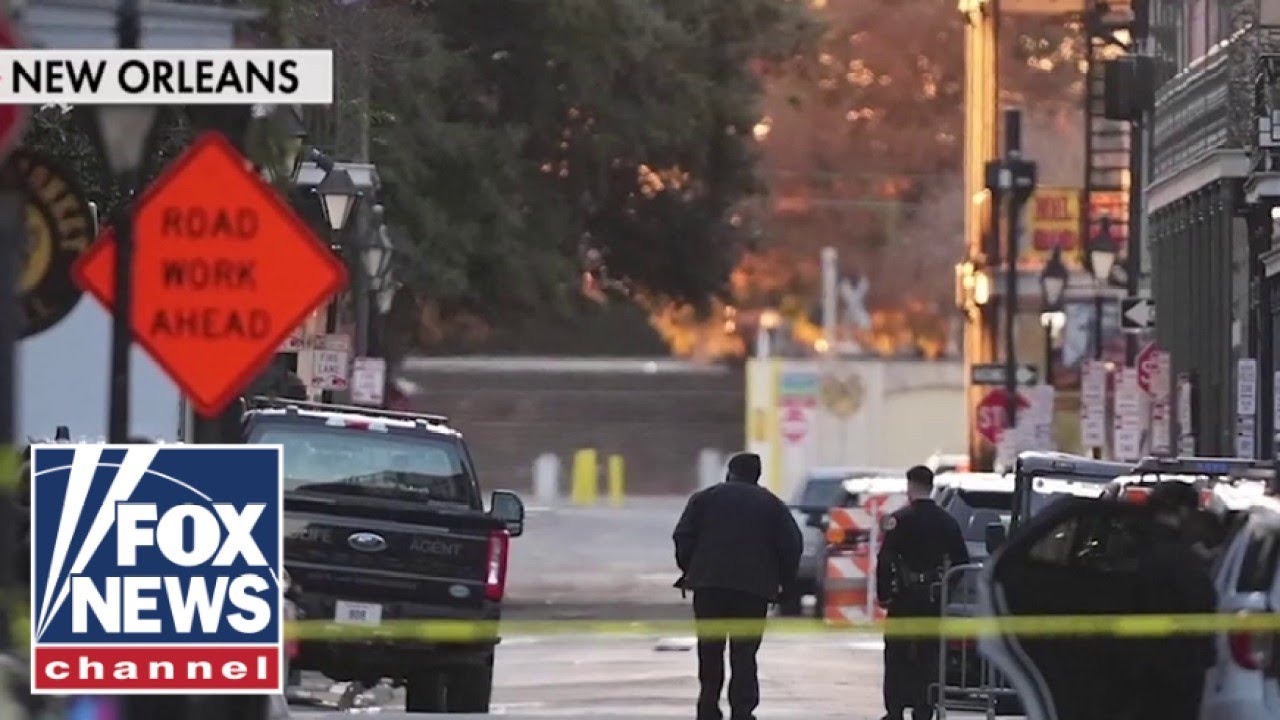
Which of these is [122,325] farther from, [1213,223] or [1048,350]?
[1048,350]

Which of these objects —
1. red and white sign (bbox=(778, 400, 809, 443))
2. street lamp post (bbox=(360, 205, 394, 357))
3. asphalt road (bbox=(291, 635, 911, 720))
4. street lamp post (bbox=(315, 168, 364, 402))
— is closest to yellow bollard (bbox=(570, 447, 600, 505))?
red and white sign (bbox=(778, 400, 809, 443))

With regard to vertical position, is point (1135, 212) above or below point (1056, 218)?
below

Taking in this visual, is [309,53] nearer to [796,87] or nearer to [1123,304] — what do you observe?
[1123,304]

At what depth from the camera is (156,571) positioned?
11.4 meters

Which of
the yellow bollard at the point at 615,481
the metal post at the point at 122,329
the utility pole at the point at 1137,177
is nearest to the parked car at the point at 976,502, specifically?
the utility pole at the point at 1137,177

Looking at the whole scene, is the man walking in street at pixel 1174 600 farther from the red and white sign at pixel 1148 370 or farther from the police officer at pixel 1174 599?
the red and white sign at pixel 1148 370

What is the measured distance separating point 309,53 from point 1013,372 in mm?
37743

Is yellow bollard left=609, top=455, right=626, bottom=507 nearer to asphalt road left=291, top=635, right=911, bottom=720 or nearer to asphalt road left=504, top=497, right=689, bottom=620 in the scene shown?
asphalt road left=504, top=497, right=689, bottom=620

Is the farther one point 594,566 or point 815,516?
point 594,566

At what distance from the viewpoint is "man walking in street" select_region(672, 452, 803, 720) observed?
18.7m

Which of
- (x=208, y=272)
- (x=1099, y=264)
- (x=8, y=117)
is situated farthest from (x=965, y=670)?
(x=1099, y=264)

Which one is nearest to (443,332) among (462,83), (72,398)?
(462,83)

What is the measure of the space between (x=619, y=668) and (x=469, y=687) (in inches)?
211

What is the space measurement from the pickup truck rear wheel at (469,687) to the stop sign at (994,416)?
2905 cm
